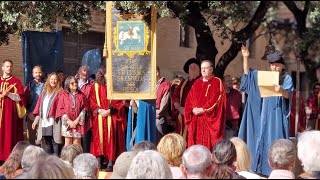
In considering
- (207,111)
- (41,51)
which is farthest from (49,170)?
(41,51)

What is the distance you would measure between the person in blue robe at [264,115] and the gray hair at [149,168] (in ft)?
16.3

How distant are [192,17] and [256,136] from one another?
12.1 feet

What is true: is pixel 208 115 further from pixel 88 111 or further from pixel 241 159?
pixel 241 159

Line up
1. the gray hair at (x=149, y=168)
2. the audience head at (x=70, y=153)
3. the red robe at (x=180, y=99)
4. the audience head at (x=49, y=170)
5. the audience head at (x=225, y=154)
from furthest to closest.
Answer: the red robe at (x=180, y=99)
the audience head at (x=70, y=153)
the audience head at (x=225, y=154)
the gray hair at (x=149, y=168)
the audience head at (x=49, y=170)

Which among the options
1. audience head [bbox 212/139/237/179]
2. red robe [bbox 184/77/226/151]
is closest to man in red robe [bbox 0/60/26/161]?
red robe [bbox 184/77/226/151]

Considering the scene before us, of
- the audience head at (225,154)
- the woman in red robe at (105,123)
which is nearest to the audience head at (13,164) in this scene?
the audience head at (225,154)

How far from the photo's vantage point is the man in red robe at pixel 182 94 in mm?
11805

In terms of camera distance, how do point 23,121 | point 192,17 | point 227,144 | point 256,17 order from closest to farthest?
point 227,144 → point 23,121 → point 192,17 → point 256,17

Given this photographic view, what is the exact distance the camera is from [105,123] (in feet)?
37.9

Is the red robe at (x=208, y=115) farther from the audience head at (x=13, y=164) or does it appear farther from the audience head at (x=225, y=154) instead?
the audience head at (x=13, y=164)

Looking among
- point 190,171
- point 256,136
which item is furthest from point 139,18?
point 190,171

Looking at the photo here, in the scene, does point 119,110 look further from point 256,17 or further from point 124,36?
point 256,17

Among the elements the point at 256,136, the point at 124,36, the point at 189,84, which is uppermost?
the point at 124,36

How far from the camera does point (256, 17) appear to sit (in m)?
15.1
